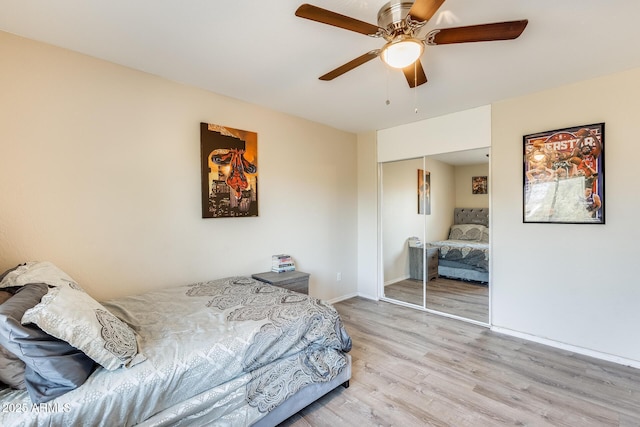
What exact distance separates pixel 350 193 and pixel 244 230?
6.28 feet

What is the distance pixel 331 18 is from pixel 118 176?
6.97 feet

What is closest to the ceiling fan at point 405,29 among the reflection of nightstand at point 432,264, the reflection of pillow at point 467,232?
the reflection of pillow at point 467,232

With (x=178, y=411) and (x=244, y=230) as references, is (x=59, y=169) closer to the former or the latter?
(x=244, y=230)

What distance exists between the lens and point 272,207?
360 centimetres

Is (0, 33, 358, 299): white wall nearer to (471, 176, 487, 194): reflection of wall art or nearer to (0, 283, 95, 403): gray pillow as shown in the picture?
(0, 283, 95, 403): gray pillow

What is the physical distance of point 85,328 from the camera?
134 centimetres

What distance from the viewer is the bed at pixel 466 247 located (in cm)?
349

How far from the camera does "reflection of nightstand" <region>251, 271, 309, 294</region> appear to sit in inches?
124

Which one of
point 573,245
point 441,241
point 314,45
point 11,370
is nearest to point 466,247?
point 441,241

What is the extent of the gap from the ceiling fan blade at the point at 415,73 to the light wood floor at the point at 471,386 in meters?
2.33

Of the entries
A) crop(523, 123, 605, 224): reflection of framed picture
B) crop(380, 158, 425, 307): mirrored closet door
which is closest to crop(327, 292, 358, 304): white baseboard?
crop(380, 158, 425, 307): mirrored closet door

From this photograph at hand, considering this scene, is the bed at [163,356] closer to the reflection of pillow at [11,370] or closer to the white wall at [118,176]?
the reflection of pillow at [11,370]

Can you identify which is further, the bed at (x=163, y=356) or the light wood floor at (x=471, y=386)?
the light wood floor at (x=471, y=386)

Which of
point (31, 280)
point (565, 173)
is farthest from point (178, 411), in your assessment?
point (565, 173)
